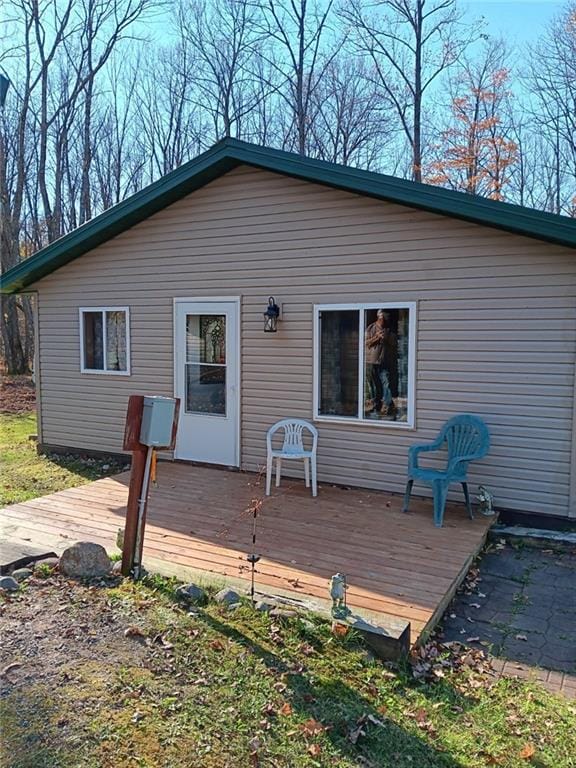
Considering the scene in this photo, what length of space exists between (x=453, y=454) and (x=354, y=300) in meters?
1.83

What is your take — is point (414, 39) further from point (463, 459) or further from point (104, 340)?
point (463, 459)

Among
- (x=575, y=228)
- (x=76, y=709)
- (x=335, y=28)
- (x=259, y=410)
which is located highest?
(x=335, y=28)

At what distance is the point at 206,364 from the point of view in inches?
278

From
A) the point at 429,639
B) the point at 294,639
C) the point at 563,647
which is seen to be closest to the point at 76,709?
the point at 294,639

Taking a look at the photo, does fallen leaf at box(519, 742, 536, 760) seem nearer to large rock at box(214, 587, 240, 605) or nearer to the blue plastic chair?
large rock at box(214, 587, 240, 605)

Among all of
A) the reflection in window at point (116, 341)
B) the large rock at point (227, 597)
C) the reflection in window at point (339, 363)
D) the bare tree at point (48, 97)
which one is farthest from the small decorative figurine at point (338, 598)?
the bare tree at point (48, 97)

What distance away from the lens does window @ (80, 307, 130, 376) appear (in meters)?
7.74

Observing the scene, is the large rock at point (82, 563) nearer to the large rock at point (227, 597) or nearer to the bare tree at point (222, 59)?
the large rock at point (227, 597)

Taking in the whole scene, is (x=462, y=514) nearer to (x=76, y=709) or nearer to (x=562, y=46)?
(x=76, y=709)

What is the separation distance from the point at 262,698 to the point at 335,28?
60.8ft

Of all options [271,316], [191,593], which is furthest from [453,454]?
[191,593]

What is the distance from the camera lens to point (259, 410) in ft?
22.0

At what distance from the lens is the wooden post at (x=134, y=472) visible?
360 cm

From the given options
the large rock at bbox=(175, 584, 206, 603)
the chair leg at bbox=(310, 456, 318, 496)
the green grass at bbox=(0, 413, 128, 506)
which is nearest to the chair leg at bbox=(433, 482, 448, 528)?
the chair leg at bbox=(310, 456, 318, 496)
